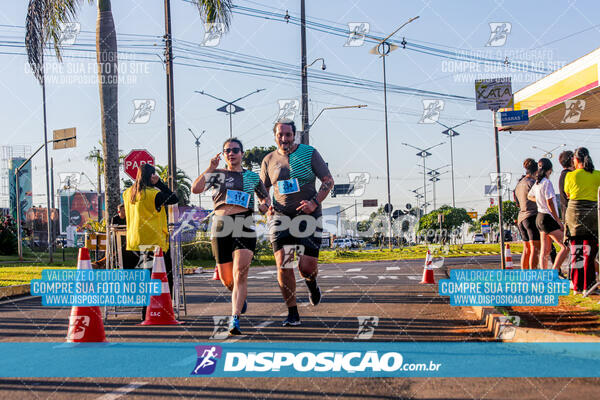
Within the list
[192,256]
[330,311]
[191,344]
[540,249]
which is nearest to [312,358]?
[191,344]

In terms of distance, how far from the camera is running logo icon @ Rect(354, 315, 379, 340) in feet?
20.9

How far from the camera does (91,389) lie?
4.42 m

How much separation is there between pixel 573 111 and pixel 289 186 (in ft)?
47.2

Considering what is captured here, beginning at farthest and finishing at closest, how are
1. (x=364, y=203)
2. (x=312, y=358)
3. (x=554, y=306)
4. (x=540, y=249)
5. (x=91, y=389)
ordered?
(x=364, y=203) < (x=540, y=249) < (x=554, y=306) < (x=312, y=358) < (x=91, y=389)

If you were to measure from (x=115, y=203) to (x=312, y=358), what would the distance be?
360 inches

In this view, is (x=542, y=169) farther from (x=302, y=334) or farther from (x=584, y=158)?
(x=302, y=334)

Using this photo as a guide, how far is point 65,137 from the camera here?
28781 millimetres

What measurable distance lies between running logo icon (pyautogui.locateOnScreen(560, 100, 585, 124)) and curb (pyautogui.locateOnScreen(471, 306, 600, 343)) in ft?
39.6

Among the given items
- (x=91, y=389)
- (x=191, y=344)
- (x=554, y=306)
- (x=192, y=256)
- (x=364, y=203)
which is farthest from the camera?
(x=364, y=203)

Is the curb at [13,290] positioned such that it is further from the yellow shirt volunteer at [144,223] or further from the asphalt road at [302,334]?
the yellow shirt volunteer at [144,223]

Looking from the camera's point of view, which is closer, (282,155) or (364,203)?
(282,155)

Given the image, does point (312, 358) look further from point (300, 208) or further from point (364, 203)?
point (364, 203)

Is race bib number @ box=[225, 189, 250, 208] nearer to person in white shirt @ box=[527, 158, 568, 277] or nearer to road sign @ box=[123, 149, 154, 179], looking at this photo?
person in white shirt @ box=[527, 158, 568, 277]

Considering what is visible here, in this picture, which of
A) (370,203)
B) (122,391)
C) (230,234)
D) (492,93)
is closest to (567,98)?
(492,93)
